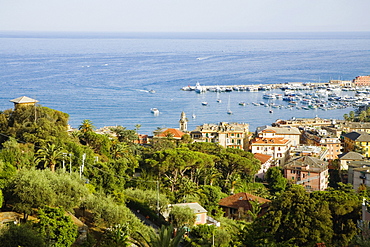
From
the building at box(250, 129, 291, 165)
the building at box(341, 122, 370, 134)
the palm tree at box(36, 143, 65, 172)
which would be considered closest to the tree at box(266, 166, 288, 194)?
the building at box(250, 129, 291, 165)

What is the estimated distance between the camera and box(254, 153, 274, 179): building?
28.0 metres

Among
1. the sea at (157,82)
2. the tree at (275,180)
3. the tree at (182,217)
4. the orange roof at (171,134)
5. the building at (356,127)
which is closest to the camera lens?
the tree at (182,217)

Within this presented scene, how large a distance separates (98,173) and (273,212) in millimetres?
6198

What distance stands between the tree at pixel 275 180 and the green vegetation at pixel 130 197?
19 cm

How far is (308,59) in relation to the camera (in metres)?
117

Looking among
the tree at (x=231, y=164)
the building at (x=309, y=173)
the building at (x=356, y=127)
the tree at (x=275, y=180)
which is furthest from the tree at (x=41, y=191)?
the building at (x=356, y=127)

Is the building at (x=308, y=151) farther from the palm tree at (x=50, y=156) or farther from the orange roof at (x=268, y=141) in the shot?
the palm tree at (x=50, y=156)

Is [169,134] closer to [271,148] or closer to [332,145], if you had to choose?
[271,148]

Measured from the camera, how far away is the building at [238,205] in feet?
60.5

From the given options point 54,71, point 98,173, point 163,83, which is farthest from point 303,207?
point 54,71

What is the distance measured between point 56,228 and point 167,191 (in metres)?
8.21

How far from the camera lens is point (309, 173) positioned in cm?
2630

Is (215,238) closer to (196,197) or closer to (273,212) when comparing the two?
(273,212)

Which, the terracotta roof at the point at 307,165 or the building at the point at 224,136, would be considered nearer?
the terracotta roof at the point at 307,165
